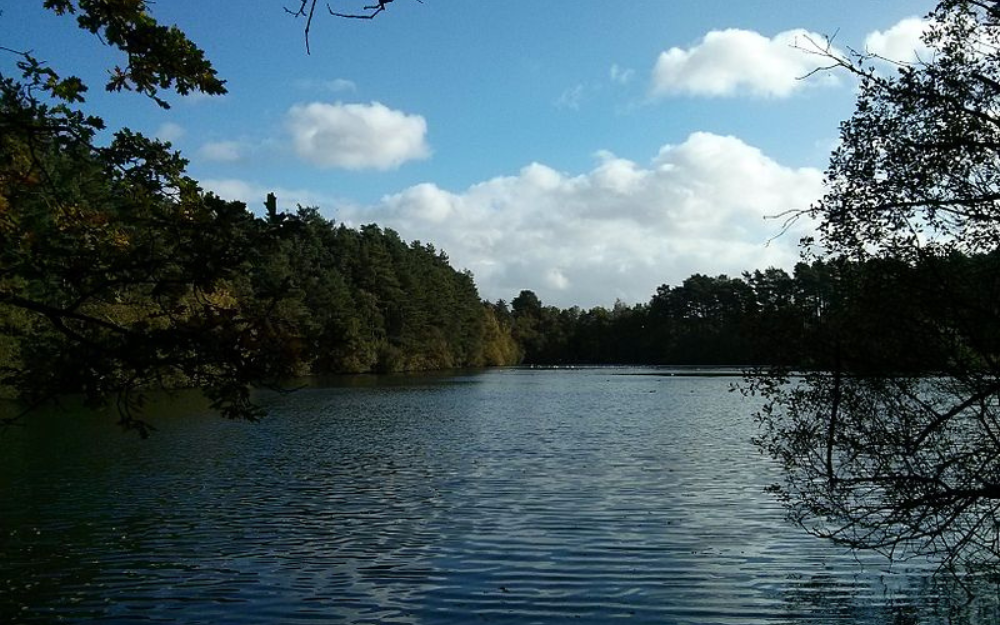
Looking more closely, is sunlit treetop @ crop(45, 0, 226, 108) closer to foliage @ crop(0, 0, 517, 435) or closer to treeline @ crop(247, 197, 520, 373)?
foliage @ crop(0, 0, 517, 435)

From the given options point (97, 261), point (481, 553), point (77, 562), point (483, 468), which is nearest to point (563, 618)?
point (481, 553)

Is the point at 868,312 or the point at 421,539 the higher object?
the point at 868,312

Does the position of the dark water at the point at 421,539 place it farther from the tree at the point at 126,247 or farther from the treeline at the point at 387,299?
the treeline at the point at 387,299

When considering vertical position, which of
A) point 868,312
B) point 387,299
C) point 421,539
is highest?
point 387,299

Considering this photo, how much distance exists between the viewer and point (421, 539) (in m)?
14.4

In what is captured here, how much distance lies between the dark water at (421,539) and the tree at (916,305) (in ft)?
6.33

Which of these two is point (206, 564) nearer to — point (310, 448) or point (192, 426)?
point (310, 448)

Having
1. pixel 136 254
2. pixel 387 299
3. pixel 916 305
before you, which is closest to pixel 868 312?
pixel 916 305

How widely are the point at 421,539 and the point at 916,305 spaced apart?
8702 millimetres

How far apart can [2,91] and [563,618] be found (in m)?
8.02

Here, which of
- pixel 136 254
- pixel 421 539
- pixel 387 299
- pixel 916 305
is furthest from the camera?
pixel 387 299

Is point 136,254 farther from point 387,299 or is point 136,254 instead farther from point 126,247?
point 387,299

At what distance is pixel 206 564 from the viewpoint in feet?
42.1

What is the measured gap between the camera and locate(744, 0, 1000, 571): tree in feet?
30.7
